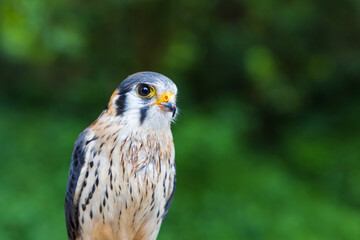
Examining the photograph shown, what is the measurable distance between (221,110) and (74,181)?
5051mm

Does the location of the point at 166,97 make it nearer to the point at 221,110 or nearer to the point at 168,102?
the point at 168,102

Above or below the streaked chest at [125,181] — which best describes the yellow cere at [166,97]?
above

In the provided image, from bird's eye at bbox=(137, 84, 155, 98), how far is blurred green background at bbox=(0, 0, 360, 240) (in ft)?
10.2

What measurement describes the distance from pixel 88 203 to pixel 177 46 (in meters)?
4.69

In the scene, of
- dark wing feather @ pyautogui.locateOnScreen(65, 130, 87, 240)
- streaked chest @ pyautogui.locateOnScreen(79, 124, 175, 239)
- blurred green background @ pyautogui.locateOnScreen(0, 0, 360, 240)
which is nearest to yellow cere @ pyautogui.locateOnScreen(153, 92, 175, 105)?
streaked chest @ pyautogui.locateOnScreen(79, 124, 175, 239)

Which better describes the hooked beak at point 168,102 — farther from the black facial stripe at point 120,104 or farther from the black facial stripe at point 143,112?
the black facial stripe at point 120,104

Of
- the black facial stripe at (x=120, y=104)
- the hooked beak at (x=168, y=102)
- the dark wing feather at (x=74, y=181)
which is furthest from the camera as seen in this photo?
the dark wing feather at (x=74, y=181)

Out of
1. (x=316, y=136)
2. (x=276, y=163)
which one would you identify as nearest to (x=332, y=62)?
(x=316, y=136)

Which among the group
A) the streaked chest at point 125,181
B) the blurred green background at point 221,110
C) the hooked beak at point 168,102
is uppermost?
the blurred green background at point 221,110

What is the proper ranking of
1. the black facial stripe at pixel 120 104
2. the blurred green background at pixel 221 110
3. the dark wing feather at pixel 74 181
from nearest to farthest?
the black facial stripe at pixel 120 104
the dark wing feather at pixel 74 181
the blurred green background at pixel 221 110

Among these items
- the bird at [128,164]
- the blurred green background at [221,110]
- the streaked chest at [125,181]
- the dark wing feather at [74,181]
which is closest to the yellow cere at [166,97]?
the bird at [128,164]

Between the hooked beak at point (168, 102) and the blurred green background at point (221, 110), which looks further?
the blurred green background at point (221, 110)

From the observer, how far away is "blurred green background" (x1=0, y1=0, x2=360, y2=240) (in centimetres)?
582

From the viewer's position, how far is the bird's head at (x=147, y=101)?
212 centimetres
